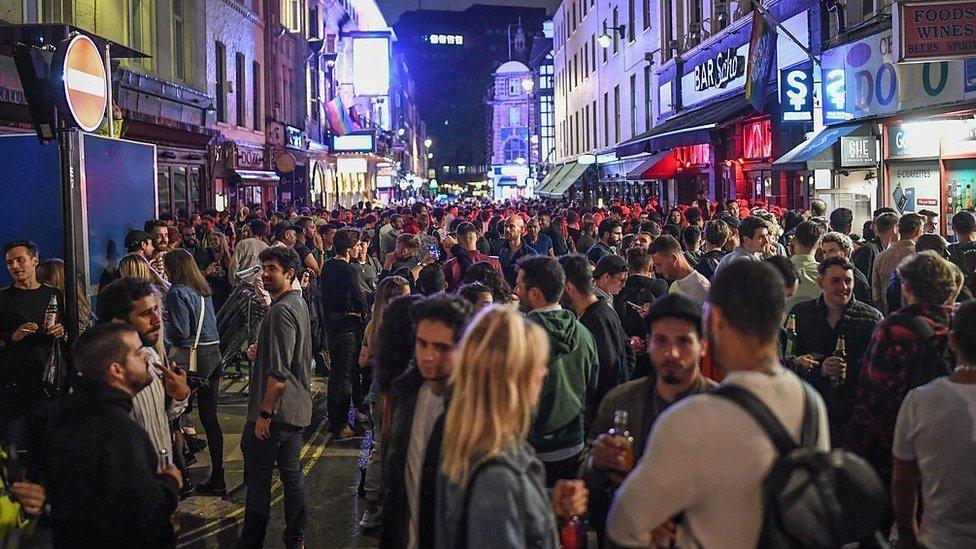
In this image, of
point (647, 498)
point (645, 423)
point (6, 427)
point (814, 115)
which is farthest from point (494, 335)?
point (814, 115)

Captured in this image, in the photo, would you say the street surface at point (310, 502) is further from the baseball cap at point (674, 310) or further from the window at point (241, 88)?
the window at point (241, 88)

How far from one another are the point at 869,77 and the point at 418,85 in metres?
138

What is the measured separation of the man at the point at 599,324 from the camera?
6.07 metres

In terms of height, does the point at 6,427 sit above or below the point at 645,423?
below

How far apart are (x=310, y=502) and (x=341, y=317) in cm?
260

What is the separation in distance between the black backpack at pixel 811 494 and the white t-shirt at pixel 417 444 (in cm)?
114

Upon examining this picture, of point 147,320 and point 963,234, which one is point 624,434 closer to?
point 147,320

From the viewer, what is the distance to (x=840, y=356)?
5.95m

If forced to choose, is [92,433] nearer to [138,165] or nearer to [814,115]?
[138,165]

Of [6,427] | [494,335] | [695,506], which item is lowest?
[6,427]

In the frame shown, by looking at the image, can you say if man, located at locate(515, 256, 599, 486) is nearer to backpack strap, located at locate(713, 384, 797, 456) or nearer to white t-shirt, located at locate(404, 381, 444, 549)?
white t-shirt, located at locate(404, 381, 444, 549)

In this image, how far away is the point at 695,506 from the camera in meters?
2.94

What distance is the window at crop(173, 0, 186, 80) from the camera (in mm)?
23922

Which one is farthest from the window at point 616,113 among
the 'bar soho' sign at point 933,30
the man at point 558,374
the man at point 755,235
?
the man at point 558,374
